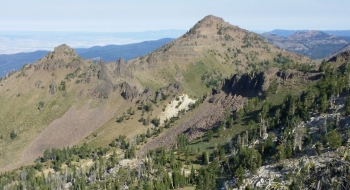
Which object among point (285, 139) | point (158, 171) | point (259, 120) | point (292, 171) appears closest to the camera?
point (292, 171)

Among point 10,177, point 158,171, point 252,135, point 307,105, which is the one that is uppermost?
point 307,105

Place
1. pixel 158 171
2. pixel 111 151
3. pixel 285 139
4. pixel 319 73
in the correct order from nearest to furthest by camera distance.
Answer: pixel 285 139 → pixel 158 171 → pixel 319 73 → pixel 111 151

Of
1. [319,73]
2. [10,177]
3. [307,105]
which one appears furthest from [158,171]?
[319,73]

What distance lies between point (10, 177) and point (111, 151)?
47.0 metres

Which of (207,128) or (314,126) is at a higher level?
(314,126)

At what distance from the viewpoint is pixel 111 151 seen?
176 meters

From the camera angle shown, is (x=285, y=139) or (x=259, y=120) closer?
(x=285, y=139)

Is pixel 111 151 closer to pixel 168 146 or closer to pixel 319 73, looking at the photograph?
pixel 168 146

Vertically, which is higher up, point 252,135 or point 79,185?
point 252,135

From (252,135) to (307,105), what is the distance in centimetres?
2307

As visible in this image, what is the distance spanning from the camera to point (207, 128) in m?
172

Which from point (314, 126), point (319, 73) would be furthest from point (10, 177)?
point (319, 73)

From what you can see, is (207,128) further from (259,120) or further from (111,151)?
(111,151)

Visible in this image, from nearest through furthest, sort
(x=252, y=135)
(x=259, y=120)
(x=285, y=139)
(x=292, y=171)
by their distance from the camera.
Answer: (x=292, y=171) → (x=285, y=139) → (x=252, y=135) → (x=259, y=120)
